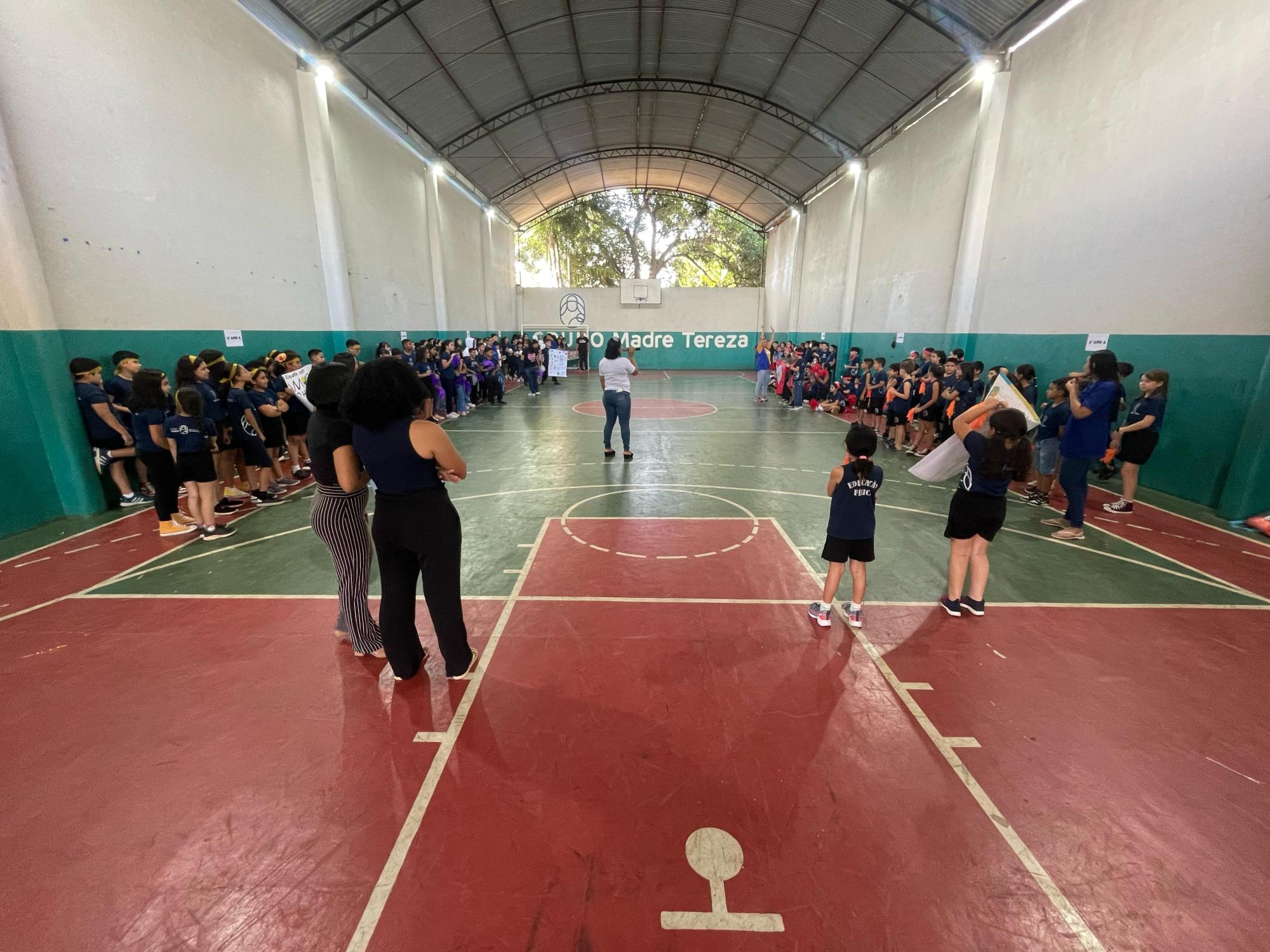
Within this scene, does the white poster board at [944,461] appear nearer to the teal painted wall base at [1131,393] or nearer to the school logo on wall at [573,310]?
the teal painted wall base at [1131,393]

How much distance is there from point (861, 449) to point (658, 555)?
7.75 ft

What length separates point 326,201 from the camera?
10.9m

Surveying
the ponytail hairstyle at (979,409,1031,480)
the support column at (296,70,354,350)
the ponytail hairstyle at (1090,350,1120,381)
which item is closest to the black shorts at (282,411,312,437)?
the support column at (296,70,354,350)

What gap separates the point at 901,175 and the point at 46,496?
1846 cm

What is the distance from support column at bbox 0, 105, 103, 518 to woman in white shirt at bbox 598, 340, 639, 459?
6416 millimetres

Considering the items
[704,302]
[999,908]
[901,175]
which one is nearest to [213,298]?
[999,908]

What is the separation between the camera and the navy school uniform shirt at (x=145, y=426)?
18.4 ft

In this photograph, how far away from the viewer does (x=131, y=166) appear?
6969 mm

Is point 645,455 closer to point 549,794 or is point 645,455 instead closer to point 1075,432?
point 1075,432

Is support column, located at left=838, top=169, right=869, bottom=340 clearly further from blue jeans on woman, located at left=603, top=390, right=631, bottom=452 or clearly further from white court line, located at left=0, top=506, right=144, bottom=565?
white court line, located at left=0, top=506, right=144, bottom=565

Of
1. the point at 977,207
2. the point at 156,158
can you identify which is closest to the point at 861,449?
the point at 156,158

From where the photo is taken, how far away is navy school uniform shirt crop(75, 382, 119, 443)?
21.1 ft

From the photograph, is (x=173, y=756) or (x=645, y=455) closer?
(x=173, y=756)

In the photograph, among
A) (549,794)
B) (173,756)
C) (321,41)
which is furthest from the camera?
(321,41)
